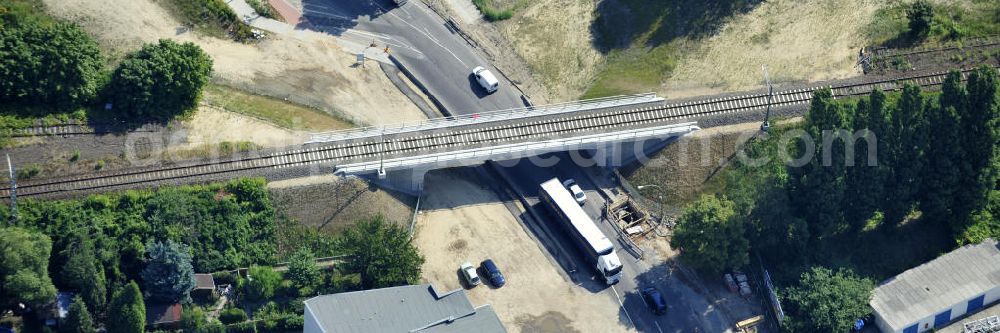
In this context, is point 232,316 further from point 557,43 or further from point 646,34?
point 646,34

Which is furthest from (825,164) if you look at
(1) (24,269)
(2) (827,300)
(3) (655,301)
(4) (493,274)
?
(1) (24,269)

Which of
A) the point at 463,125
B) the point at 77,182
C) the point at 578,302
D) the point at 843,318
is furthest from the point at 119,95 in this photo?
the point at 843,318

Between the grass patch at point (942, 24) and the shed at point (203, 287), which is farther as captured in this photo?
the grass patch at point (942, 24)

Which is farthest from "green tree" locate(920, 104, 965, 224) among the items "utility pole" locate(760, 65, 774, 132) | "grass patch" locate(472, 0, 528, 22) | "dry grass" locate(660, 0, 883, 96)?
"grass patch" locate(472, 0, 528, 22)

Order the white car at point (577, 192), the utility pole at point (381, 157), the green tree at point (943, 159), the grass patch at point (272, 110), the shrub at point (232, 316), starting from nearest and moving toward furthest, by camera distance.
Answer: the shrub at point (232, 316) < the green tree at point (943, 159) < the utility pole at point (381, 157) < the white car at point (577, 192) < the grass patch at point (272, 110)

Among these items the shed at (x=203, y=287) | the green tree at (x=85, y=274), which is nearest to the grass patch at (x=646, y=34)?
the shed at (x=203, y=287)

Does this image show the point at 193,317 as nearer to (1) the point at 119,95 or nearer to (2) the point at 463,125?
(1) the point at 119,95

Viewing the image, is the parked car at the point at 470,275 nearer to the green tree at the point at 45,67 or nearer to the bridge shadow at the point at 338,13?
the bridge shadow at the point at 338,13
